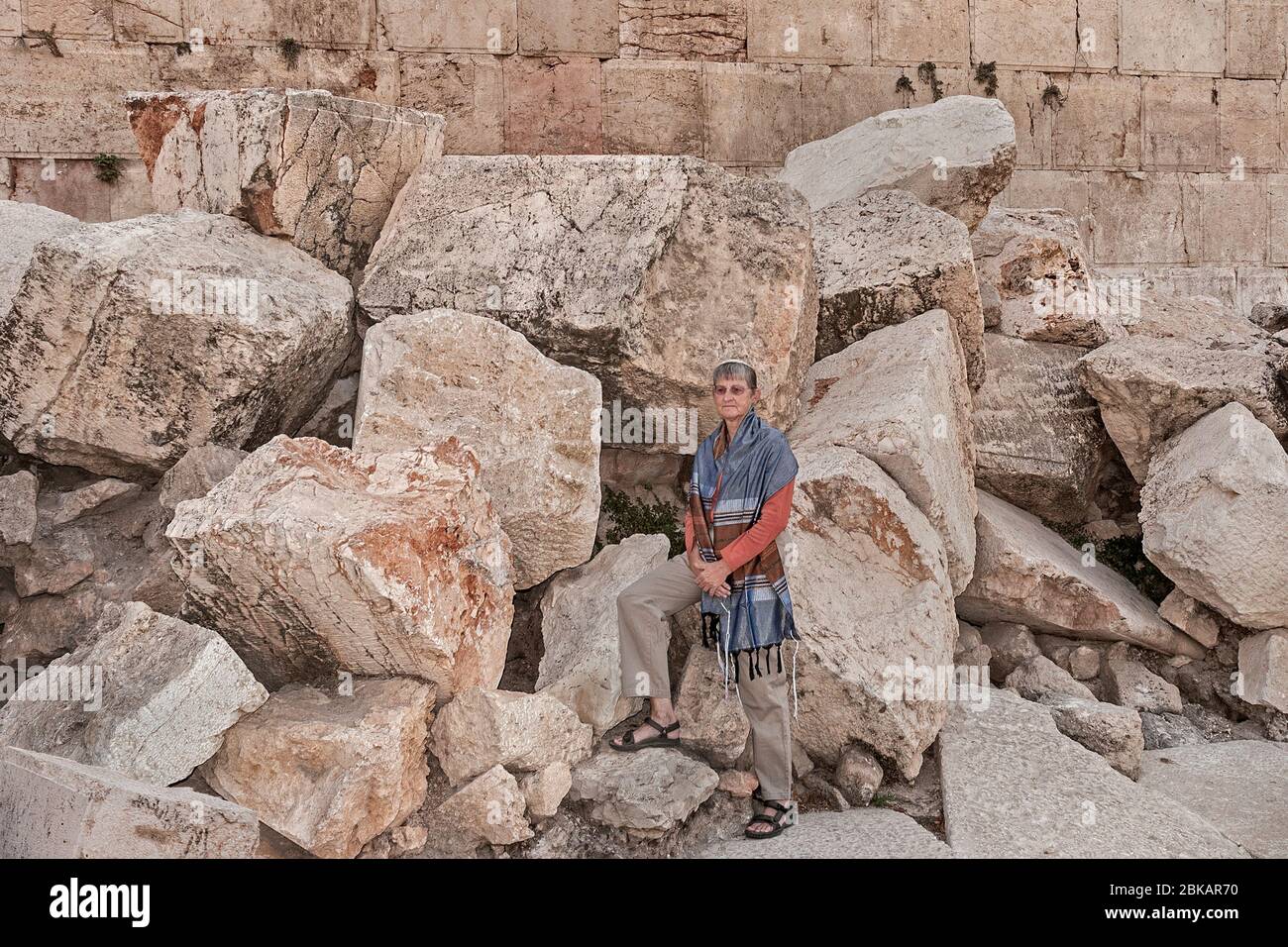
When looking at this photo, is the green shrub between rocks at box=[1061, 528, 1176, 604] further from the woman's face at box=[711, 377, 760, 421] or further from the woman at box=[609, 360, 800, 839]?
the woman's face at box=[711, 377, 760, 421]

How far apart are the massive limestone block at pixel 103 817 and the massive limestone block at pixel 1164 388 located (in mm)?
4560

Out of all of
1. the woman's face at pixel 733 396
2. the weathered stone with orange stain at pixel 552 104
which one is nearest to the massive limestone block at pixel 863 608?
the woman's face at pixel 733 396

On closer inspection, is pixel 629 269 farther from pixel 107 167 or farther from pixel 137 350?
pixel 107 167

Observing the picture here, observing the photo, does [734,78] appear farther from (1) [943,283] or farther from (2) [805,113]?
(1) [943,283]

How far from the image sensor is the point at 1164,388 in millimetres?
5395

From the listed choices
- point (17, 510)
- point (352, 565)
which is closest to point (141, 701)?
point (352, 565)

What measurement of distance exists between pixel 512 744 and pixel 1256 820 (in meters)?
2.66

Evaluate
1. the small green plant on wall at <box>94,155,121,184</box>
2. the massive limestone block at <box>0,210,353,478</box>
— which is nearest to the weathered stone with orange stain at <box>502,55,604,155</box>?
the small green plant on wall at <box>94,155,121,184</box>

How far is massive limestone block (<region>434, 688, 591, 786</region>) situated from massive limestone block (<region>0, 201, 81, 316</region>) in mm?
2725

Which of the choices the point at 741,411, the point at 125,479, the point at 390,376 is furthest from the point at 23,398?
the point at 741,411

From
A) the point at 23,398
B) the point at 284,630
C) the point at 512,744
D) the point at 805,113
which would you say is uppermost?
the point at 805,113

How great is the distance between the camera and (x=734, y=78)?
28.5 feet

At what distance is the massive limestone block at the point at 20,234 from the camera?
15.6 ft

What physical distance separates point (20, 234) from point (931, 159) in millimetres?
4976
